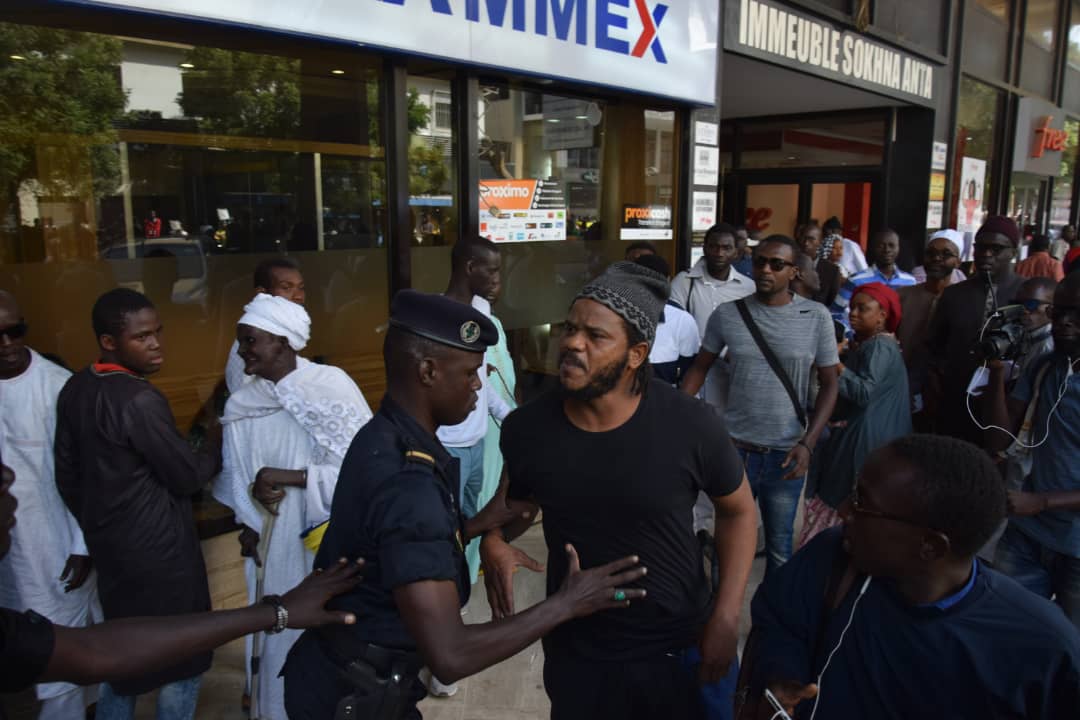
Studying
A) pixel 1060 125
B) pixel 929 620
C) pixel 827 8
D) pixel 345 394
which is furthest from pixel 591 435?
pixel 1060 125

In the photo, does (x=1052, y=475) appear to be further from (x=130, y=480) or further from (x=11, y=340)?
(x=11, y=340)

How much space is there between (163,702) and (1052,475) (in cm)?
350

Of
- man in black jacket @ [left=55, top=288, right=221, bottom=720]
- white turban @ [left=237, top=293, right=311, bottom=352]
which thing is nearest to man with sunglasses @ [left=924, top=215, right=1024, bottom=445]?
white turban @ [left=237, top=293, right=311, bottom=352]

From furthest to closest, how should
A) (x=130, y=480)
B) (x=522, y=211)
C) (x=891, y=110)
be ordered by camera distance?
(x=891, y=110) → (x=522, y=211) → (x=130, y=480)

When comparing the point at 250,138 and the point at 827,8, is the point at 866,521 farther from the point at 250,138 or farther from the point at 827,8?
the point at 827,8

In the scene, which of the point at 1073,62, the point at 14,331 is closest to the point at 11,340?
the point at 14,331

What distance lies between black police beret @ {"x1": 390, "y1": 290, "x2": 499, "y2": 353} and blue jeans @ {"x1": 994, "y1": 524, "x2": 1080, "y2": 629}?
7.88ft

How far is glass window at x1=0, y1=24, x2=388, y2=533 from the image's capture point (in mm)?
3775

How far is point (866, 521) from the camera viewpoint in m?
1.65

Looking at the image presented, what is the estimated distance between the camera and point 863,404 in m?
3.86

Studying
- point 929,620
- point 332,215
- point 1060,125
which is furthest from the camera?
point 1060,125

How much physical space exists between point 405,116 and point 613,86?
1676 mm

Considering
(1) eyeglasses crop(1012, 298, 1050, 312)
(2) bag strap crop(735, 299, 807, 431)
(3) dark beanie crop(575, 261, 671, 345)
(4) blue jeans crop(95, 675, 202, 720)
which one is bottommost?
(4) blue jeans crop(95, 675, 202, 720)

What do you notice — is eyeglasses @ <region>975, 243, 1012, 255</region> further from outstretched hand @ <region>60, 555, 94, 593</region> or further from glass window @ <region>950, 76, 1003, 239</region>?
glass window @ <region>950, 76, 1003, 239</region>
